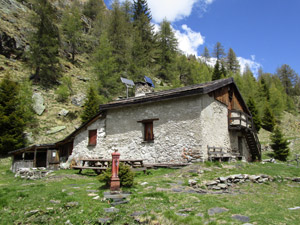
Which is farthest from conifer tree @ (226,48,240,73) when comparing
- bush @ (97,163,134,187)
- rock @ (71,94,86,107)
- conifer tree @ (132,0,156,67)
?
bush @ (97,163,134,187)

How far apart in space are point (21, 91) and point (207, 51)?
229ft

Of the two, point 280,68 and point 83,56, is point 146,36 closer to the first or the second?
point 83,56

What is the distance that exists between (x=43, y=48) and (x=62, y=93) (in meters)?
8.21

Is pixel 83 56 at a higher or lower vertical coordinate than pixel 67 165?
higher

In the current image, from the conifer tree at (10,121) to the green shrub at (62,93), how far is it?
665cm

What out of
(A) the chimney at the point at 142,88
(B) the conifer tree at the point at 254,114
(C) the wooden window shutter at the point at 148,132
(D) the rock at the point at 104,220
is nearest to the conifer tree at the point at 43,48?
(A) the chimney at the point at 142,88

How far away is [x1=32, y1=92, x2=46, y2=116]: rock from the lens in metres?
27.5

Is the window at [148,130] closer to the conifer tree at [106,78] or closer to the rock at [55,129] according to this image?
the rock at [55,129]

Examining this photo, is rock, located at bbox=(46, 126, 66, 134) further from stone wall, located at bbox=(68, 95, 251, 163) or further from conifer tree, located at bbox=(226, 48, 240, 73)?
conifer tree, located at bbox=(226, 48, 240, 73)

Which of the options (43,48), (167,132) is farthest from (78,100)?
(167,132)

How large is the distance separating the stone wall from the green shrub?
14.6 meters

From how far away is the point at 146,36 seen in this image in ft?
175

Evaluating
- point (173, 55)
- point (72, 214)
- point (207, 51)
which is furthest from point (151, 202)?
point (207, 51)

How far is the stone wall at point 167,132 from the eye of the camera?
43.8 feet
